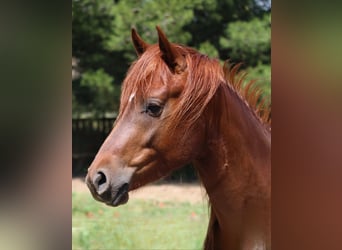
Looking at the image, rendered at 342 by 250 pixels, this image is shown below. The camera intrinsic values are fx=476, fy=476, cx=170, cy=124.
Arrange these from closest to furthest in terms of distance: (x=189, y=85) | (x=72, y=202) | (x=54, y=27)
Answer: (x=189, y=85), (x=54, y=27), (x=72, y=202)

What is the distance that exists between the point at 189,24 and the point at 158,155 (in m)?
0.79

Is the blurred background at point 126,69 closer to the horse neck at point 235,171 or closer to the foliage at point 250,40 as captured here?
the foliage at point 250,40

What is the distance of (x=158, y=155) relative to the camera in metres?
1.99

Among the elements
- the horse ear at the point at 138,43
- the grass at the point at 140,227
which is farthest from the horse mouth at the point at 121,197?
the horse ear at the point at 138,43

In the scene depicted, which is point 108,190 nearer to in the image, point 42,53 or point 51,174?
point 51,174

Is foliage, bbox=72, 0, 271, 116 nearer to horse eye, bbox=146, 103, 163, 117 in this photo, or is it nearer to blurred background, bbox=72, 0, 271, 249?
blurred background, bbox=72, 0, 271, 249

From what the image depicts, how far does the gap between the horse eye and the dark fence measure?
31 centimetres

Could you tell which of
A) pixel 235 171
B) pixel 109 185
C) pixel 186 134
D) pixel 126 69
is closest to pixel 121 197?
pixel 109 185

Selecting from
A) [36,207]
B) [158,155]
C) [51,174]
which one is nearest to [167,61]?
[158,155]

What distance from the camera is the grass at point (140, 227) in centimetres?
233

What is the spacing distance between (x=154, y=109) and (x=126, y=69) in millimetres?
383

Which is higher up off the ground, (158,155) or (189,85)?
(189,85)

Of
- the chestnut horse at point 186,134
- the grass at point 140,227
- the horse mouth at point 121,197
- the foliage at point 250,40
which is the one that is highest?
the foliage at point 250,40

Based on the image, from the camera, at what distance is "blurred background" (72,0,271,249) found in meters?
2.29
